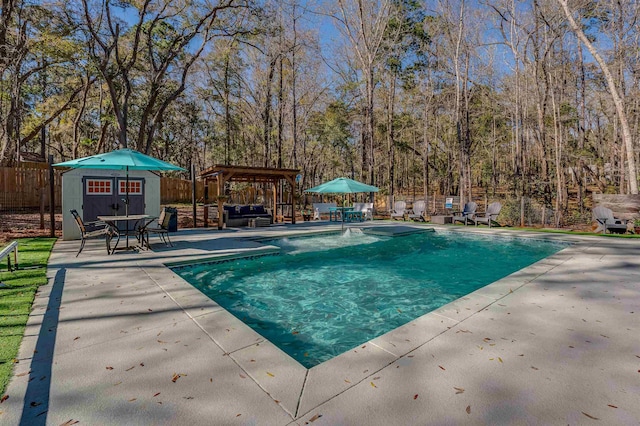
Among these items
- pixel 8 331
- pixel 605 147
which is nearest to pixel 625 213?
pixel 8 331

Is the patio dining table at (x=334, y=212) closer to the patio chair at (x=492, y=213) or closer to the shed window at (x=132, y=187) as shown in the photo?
the patio chair at (x=492, y=213)

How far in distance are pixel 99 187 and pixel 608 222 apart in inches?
605

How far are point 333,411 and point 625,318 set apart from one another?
333 centimetres

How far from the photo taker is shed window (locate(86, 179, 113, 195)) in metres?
8.38

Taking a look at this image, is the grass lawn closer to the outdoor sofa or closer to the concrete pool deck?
the concrete pool deck

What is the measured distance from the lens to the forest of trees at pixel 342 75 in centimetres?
1231

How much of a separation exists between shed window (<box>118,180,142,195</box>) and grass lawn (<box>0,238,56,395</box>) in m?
2.86

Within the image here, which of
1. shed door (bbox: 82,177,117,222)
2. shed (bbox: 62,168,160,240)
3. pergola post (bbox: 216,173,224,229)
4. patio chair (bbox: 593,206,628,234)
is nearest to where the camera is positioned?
shed (bbox: 62,168,160,240)

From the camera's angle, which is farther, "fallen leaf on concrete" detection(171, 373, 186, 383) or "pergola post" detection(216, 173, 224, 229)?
"pergola post" detection(216, 173, 224, 229)

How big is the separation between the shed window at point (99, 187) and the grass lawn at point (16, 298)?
7.98 ft

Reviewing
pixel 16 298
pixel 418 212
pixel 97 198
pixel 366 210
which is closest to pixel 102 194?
pixel 97 198

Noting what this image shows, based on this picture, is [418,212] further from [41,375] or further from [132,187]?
[41,375]

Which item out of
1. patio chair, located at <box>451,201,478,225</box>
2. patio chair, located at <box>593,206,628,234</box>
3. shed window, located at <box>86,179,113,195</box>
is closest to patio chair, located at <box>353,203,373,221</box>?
patio chair, located at <box>451,201,478,225</box>

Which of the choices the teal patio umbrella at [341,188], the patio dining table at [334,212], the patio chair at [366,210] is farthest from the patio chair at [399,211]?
the teal patio umbrella at [341,188]
